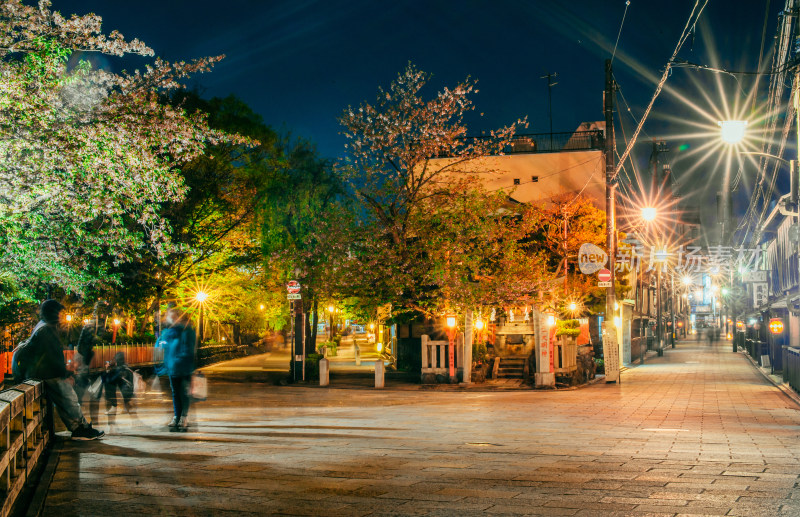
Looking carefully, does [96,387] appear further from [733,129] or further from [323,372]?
[733,129]

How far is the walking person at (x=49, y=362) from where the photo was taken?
945 cm

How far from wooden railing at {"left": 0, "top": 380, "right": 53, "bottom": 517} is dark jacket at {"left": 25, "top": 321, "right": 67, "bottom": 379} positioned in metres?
0.27

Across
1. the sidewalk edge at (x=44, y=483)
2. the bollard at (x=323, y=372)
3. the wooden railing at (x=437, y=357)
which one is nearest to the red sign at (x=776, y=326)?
the wooden railing at (x=437, y=357)

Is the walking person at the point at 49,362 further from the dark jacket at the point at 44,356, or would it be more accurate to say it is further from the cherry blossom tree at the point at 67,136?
the cherry blossom tree at the point at 67,136

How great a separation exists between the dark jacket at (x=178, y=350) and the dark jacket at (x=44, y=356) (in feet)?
5.94

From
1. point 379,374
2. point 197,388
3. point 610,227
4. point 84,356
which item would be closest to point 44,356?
point 197,388

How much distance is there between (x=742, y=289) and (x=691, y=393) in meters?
44.1

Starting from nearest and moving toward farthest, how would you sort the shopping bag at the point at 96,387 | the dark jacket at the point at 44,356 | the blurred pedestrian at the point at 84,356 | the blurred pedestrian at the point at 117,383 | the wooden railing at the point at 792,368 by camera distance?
1. the dark jacket at the point at 44,356
2. the blurred pedestrian at the point at 84,356
3. the blurred pedestrian at the point at 117,383
4. the shopping bag at the point at 96,387
5. the wooden railing at the point at 792,368

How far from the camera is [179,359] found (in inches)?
440

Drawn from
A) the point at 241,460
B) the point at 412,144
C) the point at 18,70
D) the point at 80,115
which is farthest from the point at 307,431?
the point at 412,144

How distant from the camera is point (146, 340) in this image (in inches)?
1359

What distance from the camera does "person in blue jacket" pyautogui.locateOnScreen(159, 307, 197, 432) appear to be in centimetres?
1117

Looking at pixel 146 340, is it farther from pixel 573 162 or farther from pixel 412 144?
pixel 573 162

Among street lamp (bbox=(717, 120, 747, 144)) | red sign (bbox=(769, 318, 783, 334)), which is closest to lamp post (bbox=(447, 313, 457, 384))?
street lamp (bbox=(717, 120, 747, 144))
